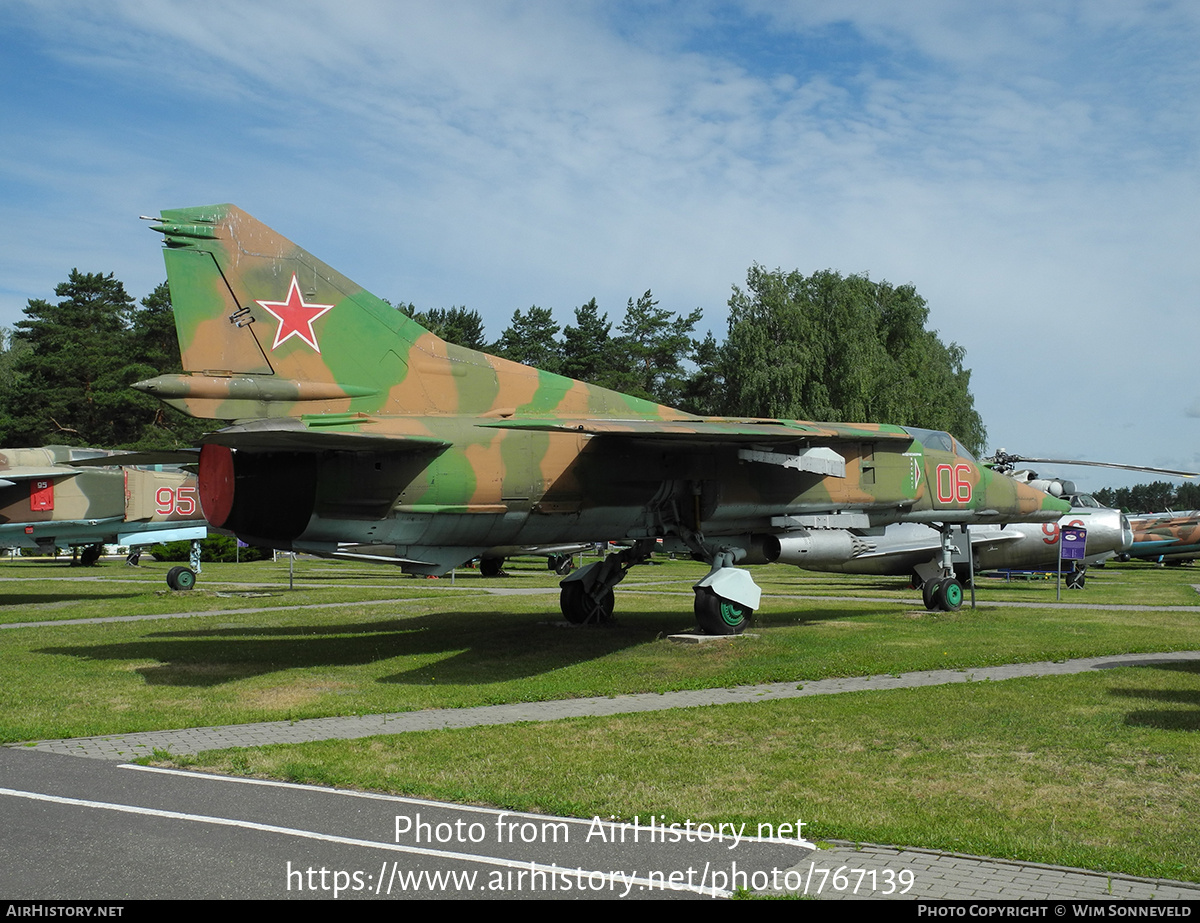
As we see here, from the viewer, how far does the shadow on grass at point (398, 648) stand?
12602 mm

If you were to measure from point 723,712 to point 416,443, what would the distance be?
4629 mm

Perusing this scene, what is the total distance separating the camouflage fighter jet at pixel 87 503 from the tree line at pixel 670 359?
2876 centimetres

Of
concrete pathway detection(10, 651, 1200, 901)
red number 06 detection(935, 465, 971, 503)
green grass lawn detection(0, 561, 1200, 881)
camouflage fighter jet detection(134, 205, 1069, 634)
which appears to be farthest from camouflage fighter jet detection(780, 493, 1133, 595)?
concrete pathway detection(10, 651, 1200, 901)

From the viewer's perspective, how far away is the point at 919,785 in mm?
7078

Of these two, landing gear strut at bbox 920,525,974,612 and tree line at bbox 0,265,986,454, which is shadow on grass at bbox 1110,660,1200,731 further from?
tree line at bbox 0,265,986,454

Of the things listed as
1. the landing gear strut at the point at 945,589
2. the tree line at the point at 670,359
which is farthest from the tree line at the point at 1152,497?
the landing gear strut at the point at 945,589

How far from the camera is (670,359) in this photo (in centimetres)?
6881

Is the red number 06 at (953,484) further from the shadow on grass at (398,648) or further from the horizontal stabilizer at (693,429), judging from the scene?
the shadow on grass at (398,648)

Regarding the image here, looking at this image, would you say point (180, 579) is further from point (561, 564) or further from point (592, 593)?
point (592, 593)

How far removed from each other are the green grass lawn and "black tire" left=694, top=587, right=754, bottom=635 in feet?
1.22

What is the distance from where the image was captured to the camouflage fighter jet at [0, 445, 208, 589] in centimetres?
2420
